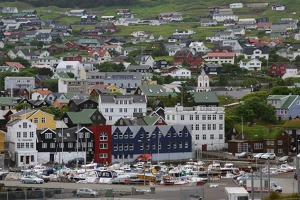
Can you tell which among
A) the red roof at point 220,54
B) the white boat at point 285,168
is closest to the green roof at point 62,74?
the red roof at point 220,54

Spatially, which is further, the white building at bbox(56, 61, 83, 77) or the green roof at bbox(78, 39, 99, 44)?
the green roof at bbox(78, 39, 99, 44)

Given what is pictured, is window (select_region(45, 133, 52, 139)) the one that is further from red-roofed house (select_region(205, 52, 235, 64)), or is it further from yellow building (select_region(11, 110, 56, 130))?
red-roofed house (select_region(205, 52, 235, 64))

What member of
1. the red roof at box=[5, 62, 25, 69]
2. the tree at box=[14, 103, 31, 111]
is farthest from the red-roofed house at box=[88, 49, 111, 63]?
the tree at box=[14, 103, 31, 111]

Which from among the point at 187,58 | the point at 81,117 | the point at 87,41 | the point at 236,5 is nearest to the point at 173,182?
the point at 81,117

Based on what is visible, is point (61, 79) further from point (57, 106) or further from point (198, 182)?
point (198, 182)

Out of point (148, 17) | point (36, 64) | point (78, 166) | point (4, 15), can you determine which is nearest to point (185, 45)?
point (36, 64)

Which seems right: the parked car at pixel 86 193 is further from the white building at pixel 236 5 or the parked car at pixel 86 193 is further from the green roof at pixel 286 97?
the white building at pixel 236 5

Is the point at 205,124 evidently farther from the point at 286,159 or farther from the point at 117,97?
the point at 117,97
